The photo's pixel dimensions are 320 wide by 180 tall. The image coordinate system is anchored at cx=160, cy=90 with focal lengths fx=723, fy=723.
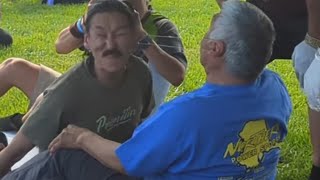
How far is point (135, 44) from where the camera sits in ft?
8.80

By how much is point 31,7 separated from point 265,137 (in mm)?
7688

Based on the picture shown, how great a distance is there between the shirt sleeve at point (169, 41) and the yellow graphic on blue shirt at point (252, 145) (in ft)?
3.14

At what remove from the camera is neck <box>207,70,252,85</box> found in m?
2.17

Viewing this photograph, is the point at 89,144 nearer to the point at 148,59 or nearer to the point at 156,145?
the point at 156,145

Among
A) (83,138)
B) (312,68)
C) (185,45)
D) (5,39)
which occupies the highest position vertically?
(83,138)

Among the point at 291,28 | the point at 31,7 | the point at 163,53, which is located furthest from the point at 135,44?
the point at 31,7

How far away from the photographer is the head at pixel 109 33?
2568 millimetres

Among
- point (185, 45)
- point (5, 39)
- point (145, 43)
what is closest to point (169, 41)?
point (145, 43)

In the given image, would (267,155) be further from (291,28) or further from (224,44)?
(291,28)

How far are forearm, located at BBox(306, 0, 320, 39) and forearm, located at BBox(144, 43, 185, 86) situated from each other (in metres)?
0.61

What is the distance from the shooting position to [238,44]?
213 cm

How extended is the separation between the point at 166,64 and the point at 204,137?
0.95 m

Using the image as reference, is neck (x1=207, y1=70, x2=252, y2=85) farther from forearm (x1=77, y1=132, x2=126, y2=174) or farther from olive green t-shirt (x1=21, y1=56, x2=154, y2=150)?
olive green t-shirt (x1=21, y1=56, x2=154, y2=150)

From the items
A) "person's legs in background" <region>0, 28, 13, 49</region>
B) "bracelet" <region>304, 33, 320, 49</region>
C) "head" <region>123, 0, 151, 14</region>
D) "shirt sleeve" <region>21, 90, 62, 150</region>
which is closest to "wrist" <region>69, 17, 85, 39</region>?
"head" <region>123, 0, 151, 14</region>
